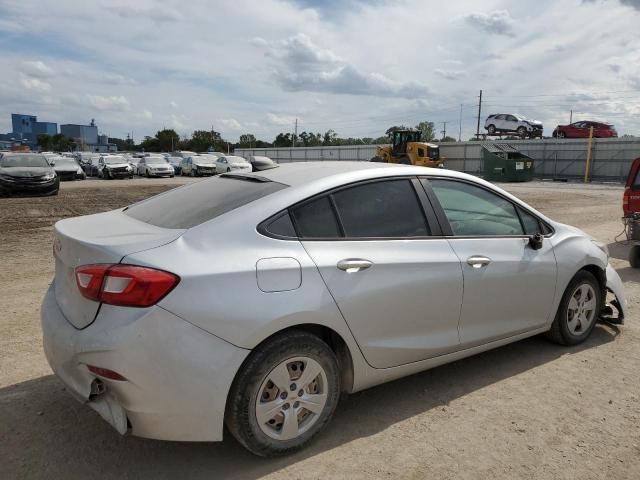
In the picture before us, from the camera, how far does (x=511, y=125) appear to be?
41719mm

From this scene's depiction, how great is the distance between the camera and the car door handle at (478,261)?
134 inches

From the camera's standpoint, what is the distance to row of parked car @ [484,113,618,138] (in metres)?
36.5

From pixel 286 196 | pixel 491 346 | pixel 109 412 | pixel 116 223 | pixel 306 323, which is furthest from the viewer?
pixel 491 346

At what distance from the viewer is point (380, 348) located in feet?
9.93

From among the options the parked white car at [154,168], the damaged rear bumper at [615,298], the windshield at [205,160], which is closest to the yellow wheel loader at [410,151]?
the windshield at [205,160]

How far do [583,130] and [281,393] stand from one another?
41.5m

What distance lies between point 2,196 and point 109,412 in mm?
18098

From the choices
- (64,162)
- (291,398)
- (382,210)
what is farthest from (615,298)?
(64,162)

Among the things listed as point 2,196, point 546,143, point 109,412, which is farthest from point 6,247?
point 546,143

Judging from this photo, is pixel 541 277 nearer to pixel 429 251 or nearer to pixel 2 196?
pixel 429 251

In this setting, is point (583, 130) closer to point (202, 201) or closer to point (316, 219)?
point (316, 219)

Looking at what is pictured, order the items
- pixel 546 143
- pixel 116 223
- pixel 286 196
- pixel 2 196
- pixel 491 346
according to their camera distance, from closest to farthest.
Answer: pixel 286 196
pixel 116 223
pixel 491 346
pixel 2 196
pixel 546 143

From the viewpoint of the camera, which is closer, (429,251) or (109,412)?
(109,412)

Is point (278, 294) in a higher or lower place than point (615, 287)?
higher
